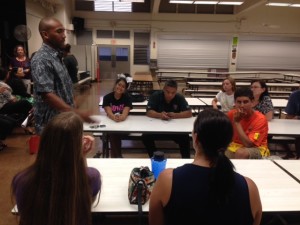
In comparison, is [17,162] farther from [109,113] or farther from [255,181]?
[255,181]

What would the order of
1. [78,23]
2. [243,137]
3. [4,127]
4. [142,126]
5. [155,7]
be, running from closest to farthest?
[243,137]
[142,126]
[4,127]
[155,7]
[78,23]

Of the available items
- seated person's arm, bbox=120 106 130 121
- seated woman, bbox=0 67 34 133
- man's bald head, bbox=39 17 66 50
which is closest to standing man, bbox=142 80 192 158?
seated person's arm, bbox=120 106 130 121

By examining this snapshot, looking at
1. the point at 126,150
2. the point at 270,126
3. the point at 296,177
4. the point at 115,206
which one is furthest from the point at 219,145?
the point at 126,150

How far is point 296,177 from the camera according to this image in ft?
6.06

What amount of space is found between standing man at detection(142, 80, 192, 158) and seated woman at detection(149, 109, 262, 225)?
2.22 metres

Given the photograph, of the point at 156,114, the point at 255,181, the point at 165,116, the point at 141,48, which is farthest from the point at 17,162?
the point at 141,48

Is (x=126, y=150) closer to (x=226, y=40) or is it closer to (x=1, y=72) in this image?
(x=1, y=72)

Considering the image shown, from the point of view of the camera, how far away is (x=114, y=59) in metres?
12.3

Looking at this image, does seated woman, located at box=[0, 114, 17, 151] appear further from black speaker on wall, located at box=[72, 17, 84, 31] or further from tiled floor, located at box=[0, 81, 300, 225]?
black speaker on wall, located at box=[72, 17, 84, 31]

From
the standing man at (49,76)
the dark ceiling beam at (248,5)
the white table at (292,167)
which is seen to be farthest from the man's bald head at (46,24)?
the dark ceiling beam at (248,5)

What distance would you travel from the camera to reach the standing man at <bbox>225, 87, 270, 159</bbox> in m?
2.50

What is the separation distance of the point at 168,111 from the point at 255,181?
1.83 m

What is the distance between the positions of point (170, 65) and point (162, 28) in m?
1.62

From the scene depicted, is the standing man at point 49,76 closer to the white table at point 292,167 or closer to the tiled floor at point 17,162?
the tiled floor at point 17,162
